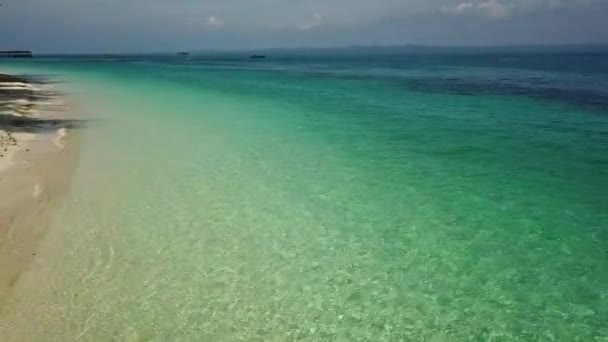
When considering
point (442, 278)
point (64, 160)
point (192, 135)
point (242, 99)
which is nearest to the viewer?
point (442, 278)

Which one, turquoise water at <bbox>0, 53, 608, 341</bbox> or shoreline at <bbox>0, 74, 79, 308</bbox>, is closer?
turquoise water at <bbox>0, 53, 608, 341</bbox>

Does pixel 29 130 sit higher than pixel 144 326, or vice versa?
pixel 29 130

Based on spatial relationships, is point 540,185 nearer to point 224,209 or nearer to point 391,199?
point 391,199

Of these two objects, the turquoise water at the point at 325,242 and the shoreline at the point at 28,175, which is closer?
the turquoise water at the point at 325,242

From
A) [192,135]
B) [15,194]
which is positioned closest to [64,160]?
[15,194]
